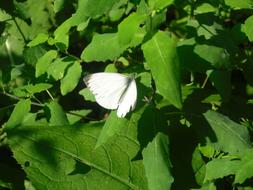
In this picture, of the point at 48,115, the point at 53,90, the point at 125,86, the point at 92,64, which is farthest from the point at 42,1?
the point at 125,86

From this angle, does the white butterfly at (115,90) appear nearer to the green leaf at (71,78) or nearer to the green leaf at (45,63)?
the green leaf at (71,78)

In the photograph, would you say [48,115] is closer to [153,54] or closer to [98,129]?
[98,129]

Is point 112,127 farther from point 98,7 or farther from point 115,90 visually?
point 98,7

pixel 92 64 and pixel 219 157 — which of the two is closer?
pixel 219 157

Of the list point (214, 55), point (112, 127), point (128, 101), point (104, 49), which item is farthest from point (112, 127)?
point (214, 55)

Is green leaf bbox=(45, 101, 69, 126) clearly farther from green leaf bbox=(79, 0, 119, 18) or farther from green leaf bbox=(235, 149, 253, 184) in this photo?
green leaf bbox=(235, 149, 253, 184)

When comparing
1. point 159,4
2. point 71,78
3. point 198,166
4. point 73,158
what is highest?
point 159,4

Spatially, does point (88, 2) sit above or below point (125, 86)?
above
